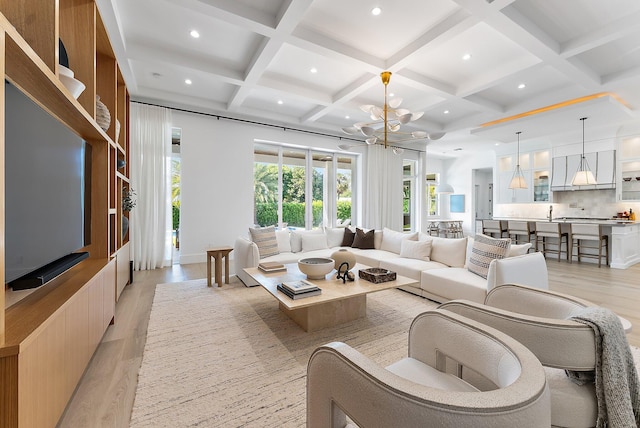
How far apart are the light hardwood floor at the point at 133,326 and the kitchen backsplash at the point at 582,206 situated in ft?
5.78

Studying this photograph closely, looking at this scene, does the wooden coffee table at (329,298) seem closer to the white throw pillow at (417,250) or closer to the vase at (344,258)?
the vase at (344,258)

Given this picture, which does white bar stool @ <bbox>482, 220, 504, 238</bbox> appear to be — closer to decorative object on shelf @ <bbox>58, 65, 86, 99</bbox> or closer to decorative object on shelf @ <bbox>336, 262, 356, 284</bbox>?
decorative object on shelf @ <bbox>336, 262, 356, 284</bbox>

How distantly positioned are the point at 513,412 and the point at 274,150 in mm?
6196

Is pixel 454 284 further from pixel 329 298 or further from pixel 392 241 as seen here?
pixel 392 241

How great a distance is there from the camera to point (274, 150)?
6.36m

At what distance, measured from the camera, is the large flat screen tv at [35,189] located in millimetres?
1235

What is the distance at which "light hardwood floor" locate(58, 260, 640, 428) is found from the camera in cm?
156

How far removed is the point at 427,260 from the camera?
382 centimetres

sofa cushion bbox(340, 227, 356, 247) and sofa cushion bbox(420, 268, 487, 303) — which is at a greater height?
sofa cushion bbox(340, 227, 356, 247)

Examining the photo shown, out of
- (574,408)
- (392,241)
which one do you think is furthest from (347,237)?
(574,408)

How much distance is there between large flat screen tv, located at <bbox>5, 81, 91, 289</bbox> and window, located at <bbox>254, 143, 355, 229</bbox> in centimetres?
431

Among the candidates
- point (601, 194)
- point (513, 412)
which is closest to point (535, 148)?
point (601, 194)

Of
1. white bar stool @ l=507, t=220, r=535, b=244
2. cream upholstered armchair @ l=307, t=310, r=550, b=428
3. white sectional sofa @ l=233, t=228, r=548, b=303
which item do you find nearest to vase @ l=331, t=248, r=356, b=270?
white sectional sofa @ l=233, t=228, r=548, b=303

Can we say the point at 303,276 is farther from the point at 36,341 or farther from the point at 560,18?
the point at 560,18
